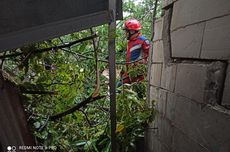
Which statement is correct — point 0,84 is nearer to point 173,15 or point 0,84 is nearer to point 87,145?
point 173,15

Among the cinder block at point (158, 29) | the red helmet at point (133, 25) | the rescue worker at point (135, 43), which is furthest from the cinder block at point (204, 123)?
the red helmet at point (133, 25)

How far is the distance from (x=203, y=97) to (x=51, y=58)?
56.0 inches

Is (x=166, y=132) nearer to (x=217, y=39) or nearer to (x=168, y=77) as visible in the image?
(x=168, y=77)

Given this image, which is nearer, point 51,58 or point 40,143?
point 40,143

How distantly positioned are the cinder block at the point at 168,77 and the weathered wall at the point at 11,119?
1262mm

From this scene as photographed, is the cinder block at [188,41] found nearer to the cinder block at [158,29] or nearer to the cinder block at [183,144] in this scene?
the cinder block at [158,29]

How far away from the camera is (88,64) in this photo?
253 cm

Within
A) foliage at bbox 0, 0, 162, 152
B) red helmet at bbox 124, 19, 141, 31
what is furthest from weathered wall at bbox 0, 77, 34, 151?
red helmet at bbox 124, 19, 141, 31

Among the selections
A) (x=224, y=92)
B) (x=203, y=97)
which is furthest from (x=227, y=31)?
(x=203, y=97)

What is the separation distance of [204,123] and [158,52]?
110cm

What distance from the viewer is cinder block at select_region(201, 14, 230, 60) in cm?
125

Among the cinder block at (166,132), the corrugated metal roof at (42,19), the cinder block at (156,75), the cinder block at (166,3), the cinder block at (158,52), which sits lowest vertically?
the cinder block at (166,132)

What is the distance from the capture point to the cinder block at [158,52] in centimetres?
230

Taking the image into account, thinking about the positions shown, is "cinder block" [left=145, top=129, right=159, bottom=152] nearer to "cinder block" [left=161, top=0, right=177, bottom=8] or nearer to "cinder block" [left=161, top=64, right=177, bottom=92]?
"cinder block" [left=161, top=64, right=177, bottom=92]
